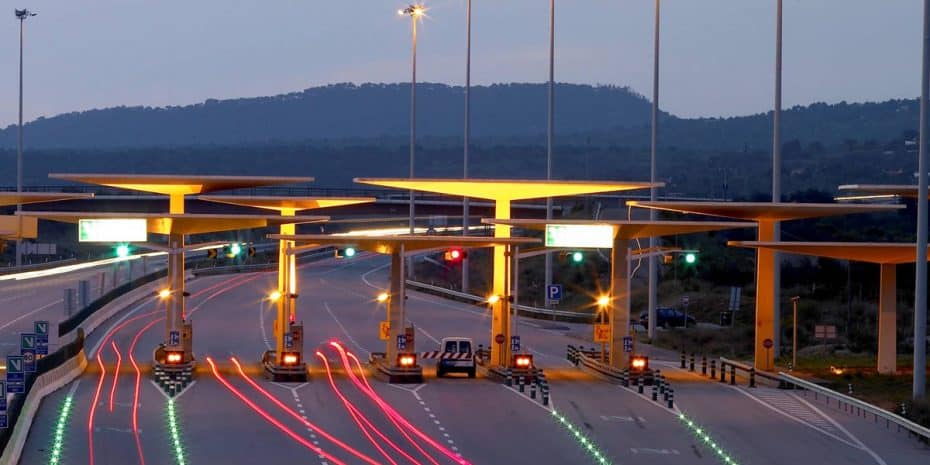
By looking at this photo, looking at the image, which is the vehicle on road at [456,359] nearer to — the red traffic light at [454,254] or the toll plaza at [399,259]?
the toll plaza at [399,259]

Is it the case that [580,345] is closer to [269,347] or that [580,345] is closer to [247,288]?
[269,347]

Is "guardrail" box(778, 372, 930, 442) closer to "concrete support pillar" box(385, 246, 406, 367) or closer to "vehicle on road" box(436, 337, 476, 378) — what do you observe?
"vehicle on road" box(436, 337, 476, 378)

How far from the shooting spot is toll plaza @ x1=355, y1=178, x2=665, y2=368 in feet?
155

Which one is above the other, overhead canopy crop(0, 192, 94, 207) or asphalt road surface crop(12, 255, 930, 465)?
overhead canopy crop(0, 192, 94, 207)

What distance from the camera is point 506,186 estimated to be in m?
48.0

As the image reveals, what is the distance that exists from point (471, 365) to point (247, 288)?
151ft

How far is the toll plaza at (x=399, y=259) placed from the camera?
43531 millimetres

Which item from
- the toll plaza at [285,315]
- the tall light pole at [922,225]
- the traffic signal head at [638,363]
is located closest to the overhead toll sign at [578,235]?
the traffic signal head at [638,363]

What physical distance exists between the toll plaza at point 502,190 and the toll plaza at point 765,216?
8.06 feet

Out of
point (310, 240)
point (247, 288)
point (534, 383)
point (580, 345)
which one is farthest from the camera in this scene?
point (247, 288)

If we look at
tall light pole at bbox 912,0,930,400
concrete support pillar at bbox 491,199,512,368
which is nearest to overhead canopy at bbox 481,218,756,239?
concrete support pillar at bbox 491,199,512,368

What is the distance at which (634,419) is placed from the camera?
3584cm

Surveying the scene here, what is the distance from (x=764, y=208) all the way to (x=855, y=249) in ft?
9.67

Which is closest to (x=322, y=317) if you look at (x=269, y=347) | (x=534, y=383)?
(x=269, y=347)
